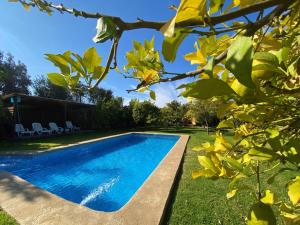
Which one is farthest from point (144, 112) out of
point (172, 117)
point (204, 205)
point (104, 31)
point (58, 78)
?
point (104, 31)

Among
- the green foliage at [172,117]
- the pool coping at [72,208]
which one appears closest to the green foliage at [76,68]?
the pool coping at [72,208]

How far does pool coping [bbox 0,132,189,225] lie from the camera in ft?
11.9

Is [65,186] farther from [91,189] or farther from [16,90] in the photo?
[16,90]

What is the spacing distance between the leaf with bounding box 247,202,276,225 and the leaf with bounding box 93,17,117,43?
505 mm

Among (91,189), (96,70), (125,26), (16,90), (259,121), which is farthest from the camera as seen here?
(16,90)

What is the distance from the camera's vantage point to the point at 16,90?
34938 millimetres

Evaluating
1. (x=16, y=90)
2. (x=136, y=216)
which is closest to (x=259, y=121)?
(x=136, y=216)

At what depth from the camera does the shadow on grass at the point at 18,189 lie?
4703mm

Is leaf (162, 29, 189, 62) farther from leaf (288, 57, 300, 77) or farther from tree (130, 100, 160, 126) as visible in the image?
tree (130, 100, 160, 126)

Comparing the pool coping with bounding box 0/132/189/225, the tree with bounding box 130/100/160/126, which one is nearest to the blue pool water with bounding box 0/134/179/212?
the pool coping with bounding box 0/132/189/225

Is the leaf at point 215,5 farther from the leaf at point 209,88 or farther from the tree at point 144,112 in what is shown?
the tree at point 144,112

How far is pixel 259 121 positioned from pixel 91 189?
7.04 m

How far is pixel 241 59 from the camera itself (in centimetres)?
23

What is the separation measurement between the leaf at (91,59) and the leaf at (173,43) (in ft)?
0.62
